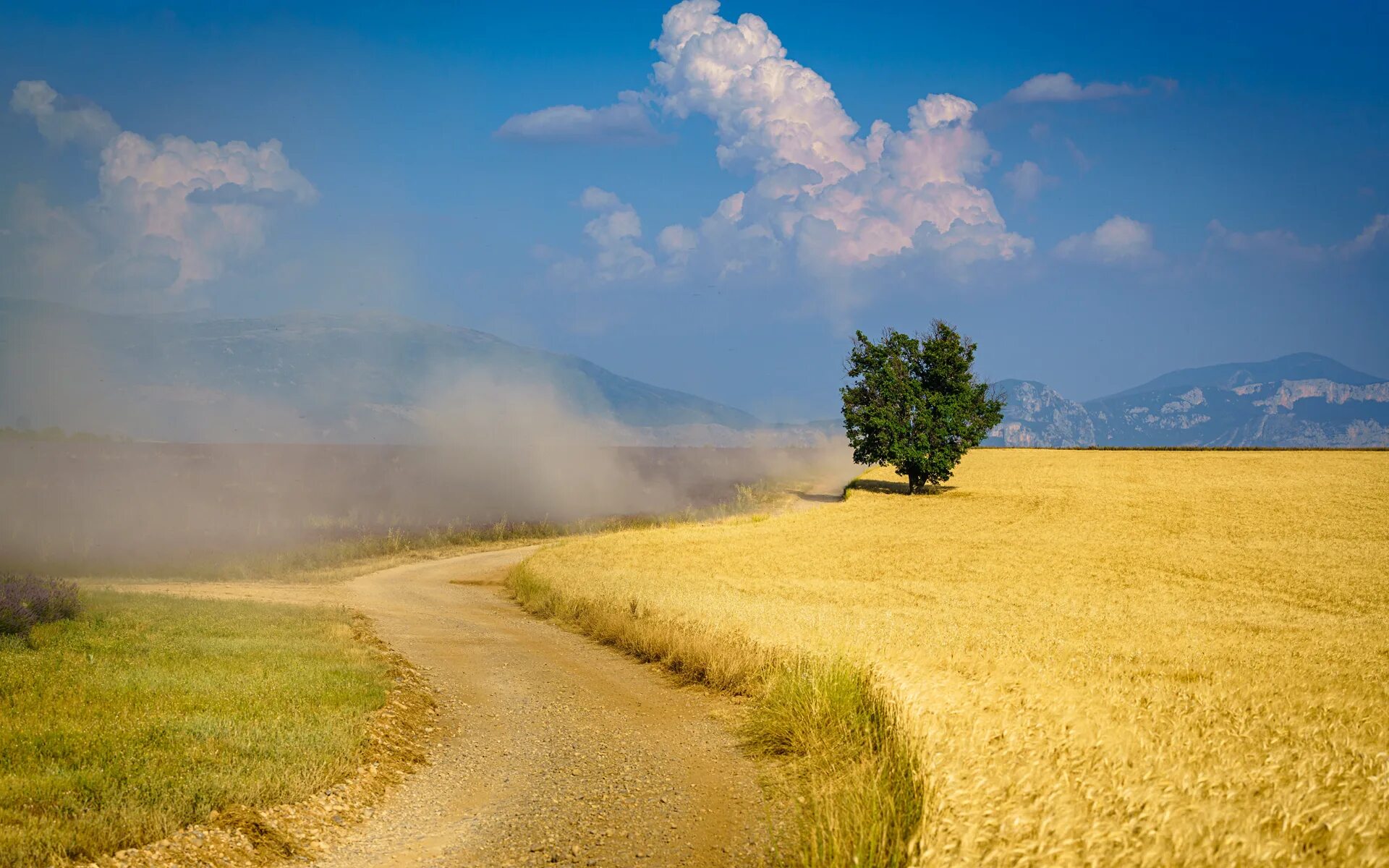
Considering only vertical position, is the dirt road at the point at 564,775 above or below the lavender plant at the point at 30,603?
below

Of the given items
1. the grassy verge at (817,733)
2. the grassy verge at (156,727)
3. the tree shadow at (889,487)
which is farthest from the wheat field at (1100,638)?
the tree shadow at (889,487)

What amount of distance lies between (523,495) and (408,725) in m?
69.2

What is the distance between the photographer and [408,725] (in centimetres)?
1195

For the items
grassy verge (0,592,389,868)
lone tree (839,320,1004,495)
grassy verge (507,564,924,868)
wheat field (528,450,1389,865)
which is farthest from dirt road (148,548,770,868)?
lone tree (839,320,1004,495)

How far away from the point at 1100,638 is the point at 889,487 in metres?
49.4

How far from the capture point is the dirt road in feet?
25.5

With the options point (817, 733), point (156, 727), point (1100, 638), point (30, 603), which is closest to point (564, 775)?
point (817, 733)

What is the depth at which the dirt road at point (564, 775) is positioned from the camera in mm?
7758

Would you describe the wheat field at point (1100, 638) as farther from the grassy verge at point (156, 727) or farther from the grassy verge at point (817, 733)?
the grassy verge at point (156, 727)

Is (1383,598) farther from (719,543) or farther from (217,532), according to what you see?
(217,532)

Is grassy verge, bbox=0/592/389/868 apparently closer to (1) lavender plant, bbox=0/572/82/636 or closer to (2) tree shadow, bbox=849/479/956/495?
(1) lavender plant, bbox=0/572/82/636

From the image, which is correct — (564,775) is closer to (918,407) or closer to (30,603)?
(30,603)

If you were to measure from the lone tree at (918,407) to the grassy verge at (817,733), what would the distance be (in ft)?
134

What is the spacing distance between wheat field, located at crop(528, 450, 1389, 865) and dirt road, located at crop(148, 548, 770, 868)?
2070 millimetres
